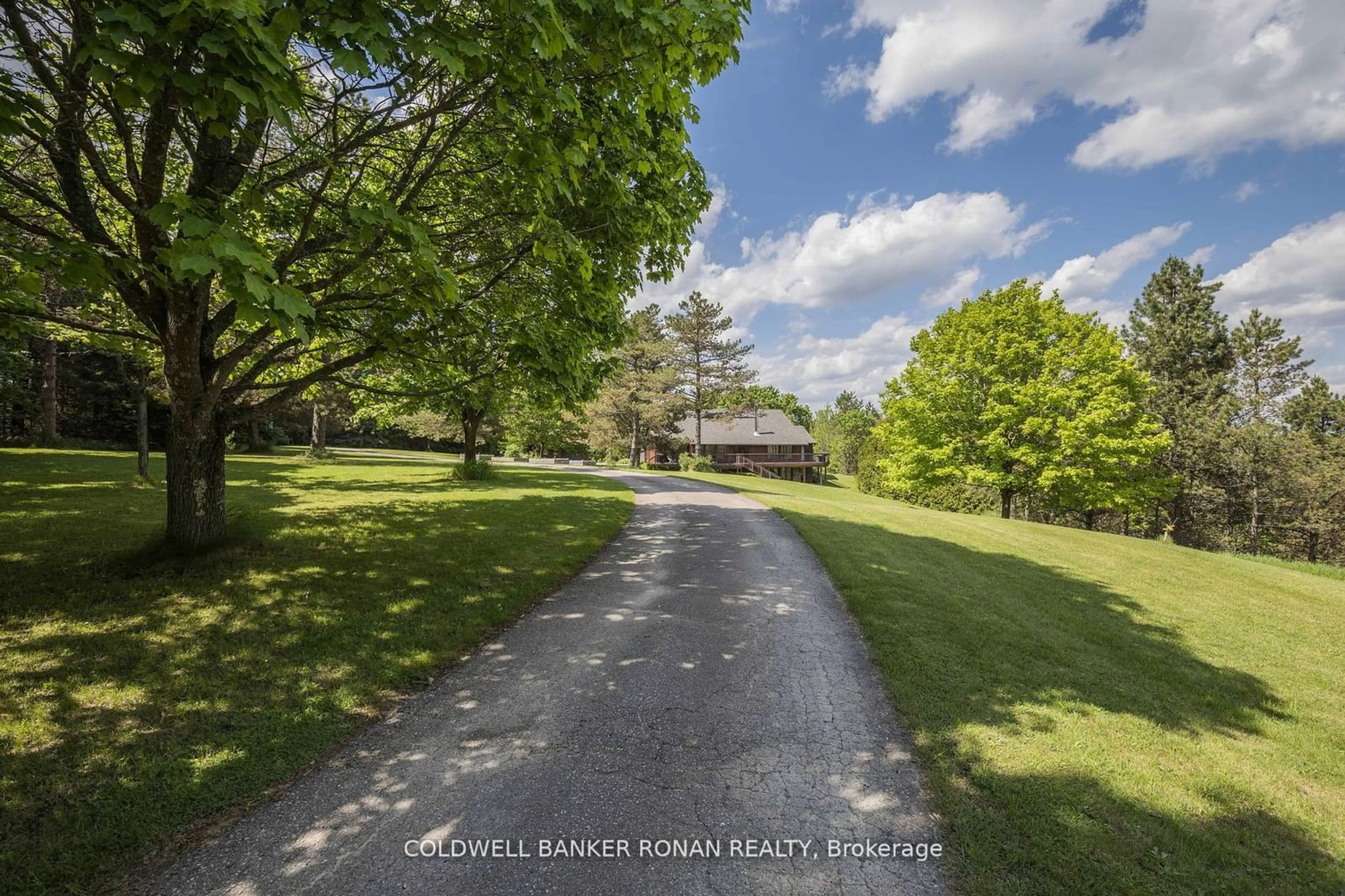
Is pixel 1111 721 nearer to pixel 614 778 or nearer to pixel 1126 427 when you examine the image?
pixel 614 778

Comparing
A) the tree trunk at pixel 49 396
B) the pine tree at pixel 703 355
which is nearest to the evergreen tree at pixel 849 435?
the pine tree at pixel 703 355

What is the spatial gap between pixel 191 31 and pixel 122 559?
744 centimetres

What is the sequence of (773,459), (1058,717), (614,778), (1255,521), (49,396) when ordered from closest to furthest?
(614,778)
(1058,717)
(49,396)
(1255,521)
(773,459)

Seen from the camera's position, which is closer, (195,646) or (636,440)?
(195,646)

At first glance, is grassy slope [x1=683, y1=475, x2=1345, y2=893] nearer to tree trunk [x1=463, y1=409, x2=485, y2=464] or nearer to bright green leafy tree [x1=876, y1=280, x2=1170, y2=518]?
bright green leafy tree [x1=876, y1=280, x2=1170, y2=518]

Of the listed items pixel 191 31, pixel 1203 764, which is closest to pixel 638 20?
pixel 191 31

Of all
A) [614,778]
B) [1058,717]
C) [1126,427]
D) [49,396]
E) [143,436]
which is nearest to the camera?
[614,778]

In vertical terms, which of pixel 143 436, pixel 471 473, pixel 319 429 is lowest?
pixel 471 473

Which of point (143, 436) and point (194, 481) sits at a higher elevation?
point (143, 436)

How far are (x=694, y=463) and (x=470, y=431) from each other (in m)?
19.6

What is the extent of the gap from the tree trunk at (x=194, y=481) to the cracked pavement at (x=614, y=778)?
5.43m

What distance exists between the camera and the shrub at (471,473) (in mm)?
21250

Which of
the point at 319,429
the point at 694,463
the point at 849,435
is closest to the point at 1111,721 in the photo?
the point at 694,463

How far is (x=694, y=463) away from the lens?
1531 inches
